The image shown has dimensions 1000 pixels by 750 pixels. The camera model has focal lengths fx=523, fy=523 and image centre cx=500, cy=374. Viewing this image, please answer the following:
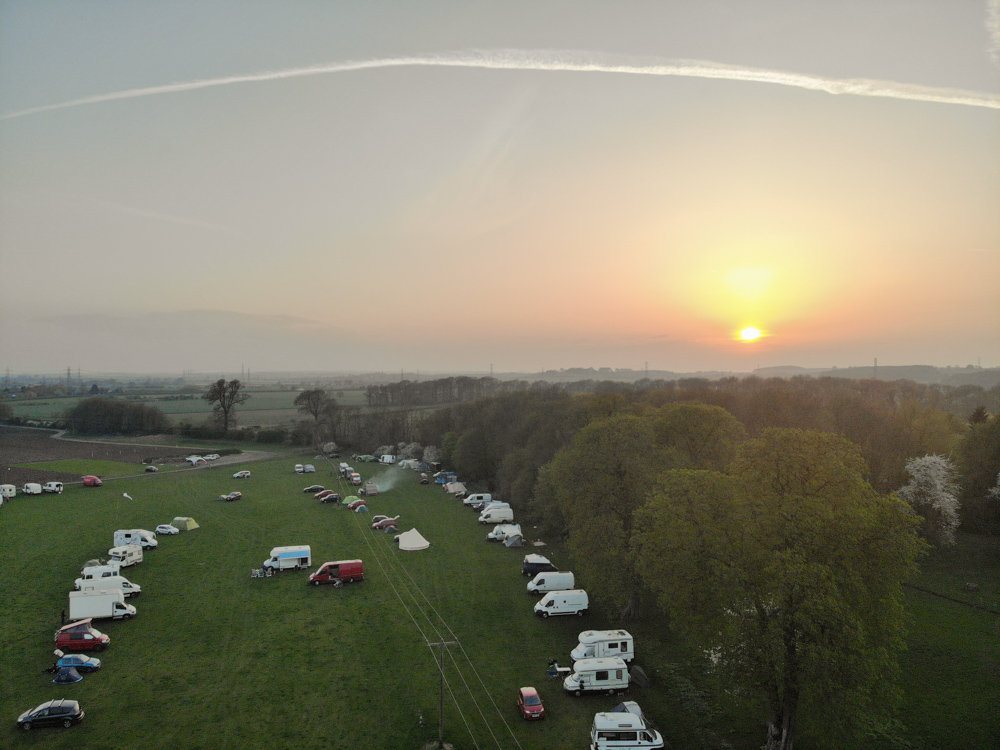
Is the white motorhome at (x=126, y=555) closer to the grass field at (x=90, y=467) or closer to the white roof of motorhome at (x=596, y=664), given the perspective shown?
the white roof of motorhome at (x=596, y=664)

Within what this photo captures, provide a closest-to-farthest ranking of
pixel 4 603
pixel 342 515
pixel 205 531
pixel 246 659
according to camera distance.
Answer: pixel 246 659 → pixel 4 603 → pixel 205 531 → pixel 342 515

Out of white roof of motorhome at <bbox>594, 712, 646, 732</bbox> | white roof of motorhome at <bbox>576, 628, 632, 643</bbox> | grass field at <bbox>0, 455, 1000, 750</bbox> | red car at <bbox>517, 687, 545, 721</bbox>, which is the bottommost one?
grass field at <bbox>0, 455, 1000, 750</bbox>

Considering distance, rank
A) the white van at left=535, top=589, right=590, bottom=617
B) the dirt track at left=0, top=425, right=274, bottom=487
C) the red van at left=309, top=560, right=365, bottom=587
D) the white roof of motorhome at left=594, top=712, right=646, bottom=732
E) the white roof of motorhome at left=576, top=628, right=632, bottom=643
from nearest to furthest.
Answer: the white roof of motorhome at left=594, top=712, right=646, bottom=732 → the white roof of motorhome at left=576, top=628, right=632, bottom=643 → the white van at left=535, top=589, right=590, bottom=617 → the red van at left=309, top=560, right=365, bottom=587 → the dirt track at left=0, top=425, right=274, bottom=487

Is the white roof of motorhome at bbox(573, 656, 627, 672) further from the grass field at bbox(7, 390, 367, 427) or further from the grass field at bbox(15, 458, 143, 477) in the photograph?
the grass field at bbox(7, 390, 367, 427)

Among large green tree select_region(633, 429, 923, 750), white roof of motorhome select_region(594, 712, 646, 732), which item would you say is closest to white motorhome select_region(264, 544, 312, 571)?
white roof of motorhome select_region(594, 712, 646, 732)

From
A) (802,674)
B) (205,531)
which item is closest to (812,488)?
(802,674)

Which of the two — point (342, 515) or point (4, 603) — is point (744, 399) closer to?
point (342, 515)

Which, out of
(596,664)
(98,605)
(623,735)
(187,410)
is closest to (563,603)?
(596,664)
